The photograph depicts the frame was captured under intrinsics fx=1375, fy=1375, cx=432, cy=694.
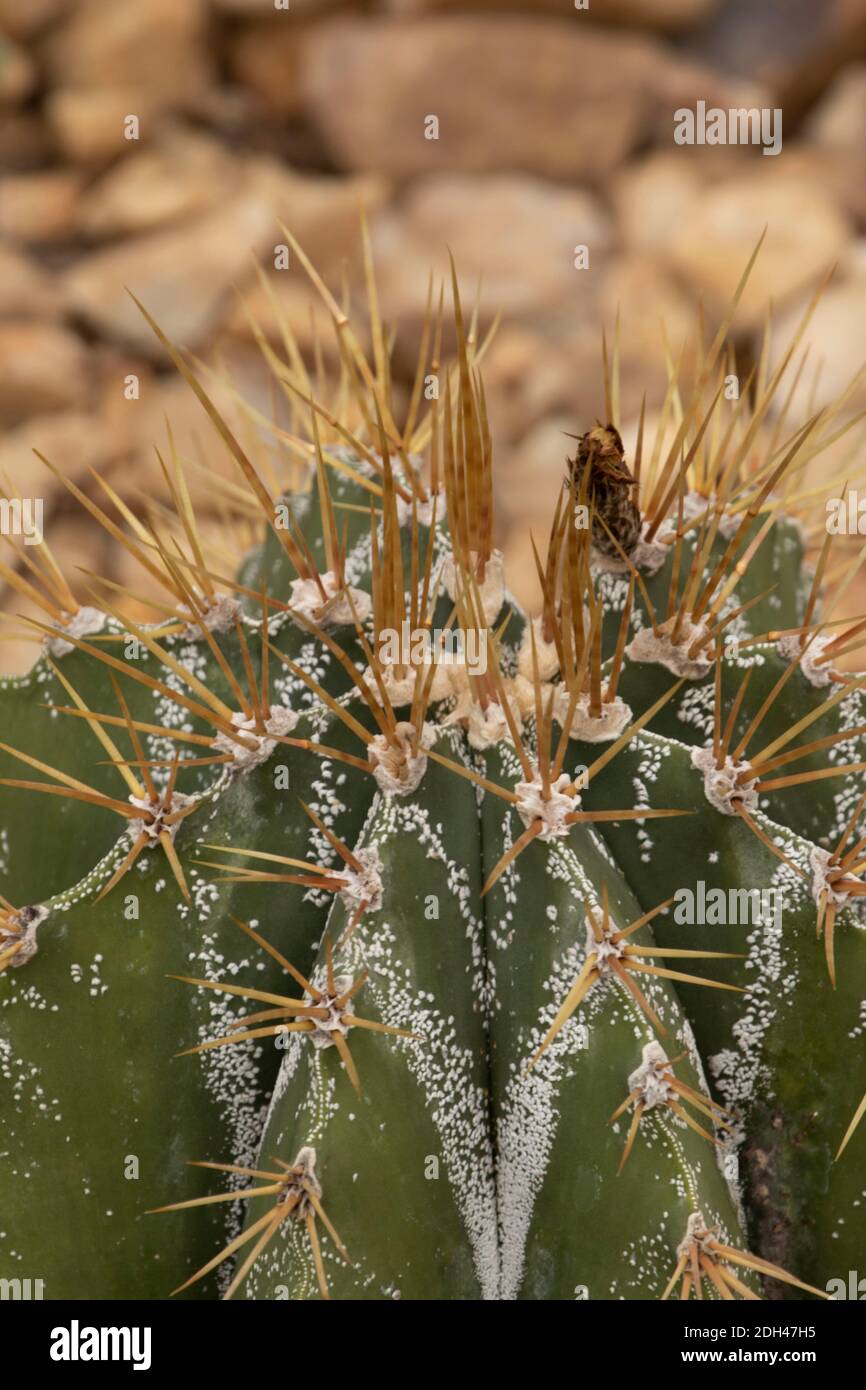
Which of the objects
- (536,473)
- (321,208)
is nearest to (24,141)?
(321,208)

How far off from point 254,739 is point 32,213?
11.4 ft

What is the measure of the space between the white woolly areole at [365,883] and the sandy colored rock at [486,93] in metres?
3.48

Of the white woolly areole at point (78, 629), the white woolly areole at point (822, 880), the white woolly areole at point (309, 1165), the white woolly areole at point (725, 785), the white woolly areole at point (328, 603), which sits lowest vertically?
the white woolly areole at point (309, 1165)

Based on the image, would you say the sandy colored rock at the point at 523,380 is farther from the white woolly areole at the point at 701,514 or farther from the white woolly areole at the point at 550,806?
the white woolly areole at the point at 550,806

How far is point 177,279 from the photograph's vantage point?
3.46m

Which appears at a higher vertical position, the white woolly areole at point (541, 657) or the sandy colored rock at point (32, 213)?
the sandy colored rock at point (32, 213)

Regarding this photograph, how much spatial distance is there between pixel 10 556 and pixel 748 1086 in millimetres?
2411

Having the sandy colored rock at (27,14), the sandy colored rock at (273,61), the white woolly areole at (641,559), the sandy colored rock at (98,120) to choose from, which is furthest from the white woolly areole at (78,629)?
the sandy colored rock at (27,14)

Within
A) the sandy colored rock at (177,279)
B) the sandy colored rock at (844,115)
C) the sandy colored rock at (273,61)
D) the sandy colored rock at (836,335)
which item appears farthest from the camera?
the sandy colored rock at (273,61)

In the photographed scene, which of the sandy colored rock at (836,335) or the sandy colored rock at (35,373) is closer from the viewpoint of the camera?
the sandy colored rock at (836,335)

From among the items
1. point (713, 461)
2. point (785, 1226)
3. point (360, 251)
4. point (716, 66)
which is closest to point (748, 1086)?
point (785, 1226)

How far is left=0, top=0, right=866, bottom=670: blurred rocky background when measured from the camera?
3.36 metres

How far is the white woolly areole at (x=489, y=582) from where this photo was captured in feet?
2.66

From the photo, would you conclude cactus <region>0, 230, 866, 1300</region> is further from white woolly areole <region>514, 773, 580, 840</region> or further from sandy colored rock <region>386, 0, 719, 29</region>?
sandy colored rock <region>386, 0, 719, 29</region>
